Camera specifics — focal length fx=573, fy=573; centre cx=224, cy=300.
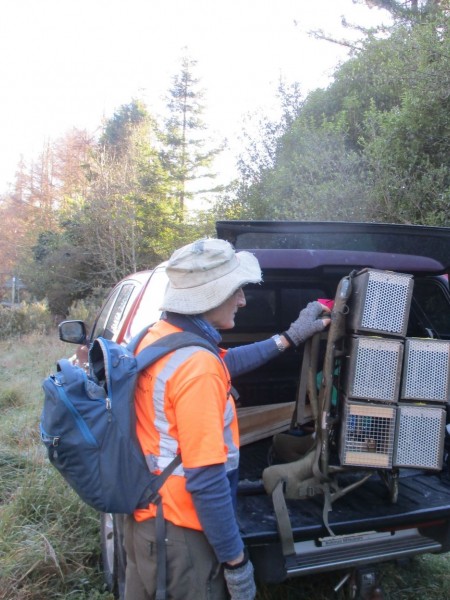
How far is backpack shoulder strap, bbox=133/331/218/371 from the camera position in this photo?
1.81 m

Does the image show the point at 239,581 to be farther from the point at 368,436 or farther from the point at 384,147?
the point at 384,147

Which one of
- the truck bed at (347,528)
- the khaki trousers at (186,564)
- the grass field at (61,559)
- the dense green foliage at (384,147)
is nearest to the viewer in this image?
the khaki trousers at (186,564)

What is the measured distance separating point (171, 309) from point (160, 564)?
812mm

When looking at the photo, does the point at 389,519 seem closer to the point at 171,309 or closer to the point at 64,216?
the point at 171,309

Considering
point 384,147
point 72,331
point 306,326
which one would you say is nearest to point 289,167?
point 384,147

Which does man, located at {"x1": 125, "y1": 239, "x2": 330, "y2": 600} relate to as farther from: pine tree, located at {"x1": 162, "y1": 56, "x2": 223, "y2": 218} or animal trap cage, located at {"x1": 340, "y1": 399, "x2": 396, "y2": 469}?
pine tree, located at {"x1": 162, "y1": 56, "x2": 223, "y2": 218}

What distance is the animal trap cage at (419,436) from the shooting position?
2453mm

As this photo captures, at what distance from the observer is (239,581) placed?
175 centimetres

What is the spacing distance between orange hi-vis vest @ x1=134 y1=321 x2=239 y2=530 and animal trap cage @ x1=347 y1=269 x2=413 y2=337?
2.56 feet

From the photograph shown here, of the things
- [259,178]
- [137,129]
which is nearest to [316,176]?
[259,178]

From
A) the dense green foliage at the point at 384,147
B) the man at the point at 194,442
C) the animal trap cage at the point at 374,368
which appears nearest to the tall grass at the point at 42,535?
the man at the point at 194,442

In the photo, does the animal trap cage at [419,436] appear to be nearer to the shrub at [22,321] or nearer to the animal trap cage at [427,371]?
the animal trap cage at [427,371]

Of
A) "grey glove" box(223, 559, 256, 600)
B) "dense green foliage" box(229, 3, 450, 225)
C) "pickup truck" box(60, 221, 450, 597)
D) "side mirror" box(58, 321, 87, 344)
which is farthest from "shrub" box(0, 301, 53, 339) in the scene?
"grey glove" box(223, 559, 256, 600)

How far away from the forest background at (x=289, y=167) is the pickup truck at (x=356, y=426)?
5177mm
